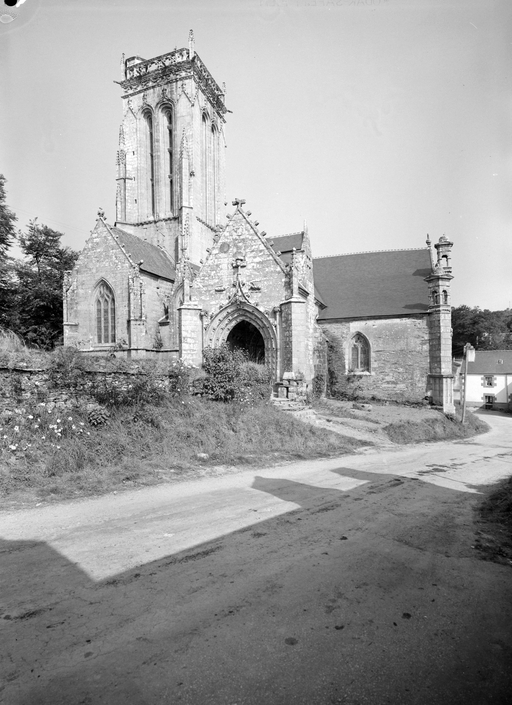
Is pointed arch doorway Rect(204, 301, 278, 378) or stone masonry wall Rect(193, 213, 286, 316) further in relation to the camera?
stone masonry wall Rect(193, 213, 286, 316)

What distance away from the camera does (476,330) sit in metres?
61.6

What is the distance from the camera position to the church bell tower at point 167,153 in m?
32.4

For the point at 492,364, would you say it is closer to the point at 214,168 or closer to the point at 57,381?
the point at 214,168

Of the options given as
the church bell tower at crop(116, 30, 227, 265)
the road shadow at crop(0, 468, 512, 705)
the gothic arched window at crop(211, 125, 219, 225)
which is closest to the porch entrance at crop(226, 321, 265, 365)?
the church bell tower at crop(116, 30, 227, 265)

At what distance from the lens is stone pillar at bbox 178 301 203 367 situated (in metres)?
17.3

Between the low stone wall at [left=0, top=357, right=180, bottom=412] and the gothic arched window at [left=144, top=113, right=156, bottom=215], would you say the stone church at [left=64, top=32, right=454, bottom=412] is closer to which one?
the gothic arched window at [left=144, top=113, right=156, bottom=215]

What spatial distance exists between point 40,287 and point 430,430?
1021 inches

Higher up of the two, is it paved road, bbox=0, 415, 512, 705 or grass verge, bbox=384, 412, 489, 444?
paved road, bbox=0, 415, 512, 705

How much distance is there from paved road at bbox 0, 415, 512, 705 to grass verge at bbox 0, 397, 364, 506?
4.14ft

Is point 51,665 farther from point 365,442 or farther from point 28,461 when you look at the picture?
point 365,442

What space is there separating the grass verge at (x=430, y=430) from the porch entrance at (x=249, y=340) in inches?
277

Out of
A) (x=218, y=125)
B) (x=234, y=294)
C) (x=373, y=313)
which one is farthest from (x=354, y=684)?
(x=218, y=125)

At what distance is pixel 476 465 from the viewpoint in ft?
35.3

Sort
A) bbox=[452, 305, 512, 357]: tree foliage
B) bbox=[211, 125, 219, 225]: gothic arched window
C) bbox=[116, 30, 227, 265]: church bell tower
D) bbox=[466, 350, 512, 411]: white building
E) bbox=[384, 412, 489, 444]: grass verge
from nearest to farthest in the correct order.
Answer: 1. bbox=[384, 412, 489, 444]: grass verge
2. bbox=[116, 30, 227, 265]: church bell tower
3. bbox=[211, 125, 219, 225]: gothic arched window
4. bbox=[466, 350, 512, 411]: white building
5. bbox=[452, 305, 512, 357]: tree foliage
